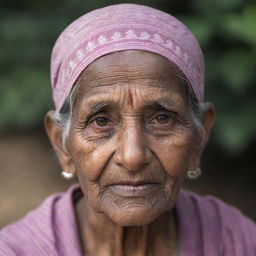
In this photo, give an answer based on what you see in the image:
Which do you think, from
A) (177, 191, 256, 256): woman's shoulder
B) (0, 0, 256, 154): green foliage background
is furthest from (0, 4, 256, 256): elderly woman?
(0, 0, 256, 154): green foliage background

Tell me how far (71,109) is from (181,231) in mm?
967

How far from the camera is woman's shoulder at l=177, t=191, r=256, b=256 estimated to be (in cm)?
361

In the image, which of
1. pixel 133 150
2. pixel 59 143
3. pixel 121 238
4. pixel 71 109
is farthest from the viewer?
pixel 59 143

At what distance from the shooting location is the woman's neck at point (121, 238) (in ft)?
11.4

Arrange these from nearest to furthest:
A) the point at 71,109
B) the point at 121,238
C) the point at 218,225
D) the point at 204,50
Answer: the point at 71,109 → the point at 121,238 → the point at 218,225 → the point at 204,50

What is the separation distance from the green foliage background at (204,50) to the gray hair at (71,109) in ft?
8.83

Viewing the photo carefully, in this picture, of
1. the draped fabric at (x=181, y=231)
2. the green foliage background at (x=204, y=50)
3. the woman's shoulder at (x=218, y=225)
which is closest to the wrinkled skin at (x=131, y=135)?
the draped fabric at (x=181, y=231)

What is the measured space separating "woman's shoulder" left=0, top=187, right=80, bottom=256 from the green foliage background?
2.95 m

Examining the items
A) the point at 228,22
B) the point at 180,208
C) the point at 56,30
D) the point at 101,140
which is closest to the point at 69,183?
the point at 56,30

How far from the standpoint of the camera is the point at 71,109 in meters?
3.29

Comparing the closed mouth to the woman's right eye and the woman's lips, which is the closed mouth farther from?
the woman's right eye

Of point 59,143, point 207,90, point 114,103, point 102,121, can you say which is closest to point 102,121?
point 102,121

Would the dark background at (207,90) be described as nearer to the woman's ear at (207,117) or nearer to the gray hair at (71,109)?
the woman's ear at (207,117)

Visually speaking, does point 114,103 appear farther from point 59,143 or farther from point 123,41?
point 59,143
